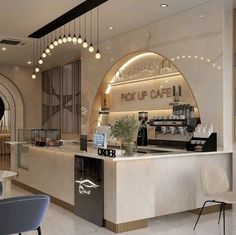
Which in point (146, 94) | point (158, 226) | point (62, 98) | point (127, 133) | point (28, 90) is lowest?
point (158, 226)

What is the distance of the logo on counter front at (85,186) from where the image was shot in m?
4.87

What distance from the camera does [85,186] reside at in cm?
500

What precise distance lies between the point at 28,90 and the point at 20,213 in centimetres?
1032

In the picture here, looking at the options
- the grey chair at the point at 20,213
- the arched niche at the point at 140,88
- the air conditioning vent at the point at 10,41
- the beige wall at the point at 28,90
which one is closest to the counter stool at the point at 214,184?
the arched niche at the point at 140,88

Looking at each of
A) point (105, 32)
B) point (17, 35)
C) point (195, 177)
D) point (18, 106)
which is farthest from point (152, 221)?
point (18, 106)

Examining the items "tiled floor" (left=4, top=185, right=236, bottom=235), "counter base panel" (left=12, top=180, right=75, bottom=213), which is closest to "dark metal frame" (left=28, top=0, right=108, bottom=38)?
"counter base panel" (left=12, top=180, right=75, bottom=213)

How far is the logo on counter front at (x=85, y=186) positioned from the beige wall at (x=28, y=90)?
26.5ft

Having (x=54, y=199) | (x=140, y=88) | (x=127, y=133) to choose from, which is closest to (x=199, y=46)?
(x=140, y=88)

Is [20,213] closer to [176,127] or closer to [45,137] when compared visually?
[176,127]

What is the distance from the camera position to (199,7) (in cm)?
588

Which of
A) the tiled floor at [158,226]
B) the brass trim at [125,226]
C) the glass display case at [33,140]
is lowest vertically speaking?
the tiled floor at [158,226]

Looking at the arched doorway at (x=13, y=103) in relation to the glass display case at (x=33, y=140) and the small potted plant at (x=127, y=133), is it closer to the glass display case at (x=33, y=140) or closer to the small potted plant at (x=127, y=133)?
the glass display case at (x=33, y=140)

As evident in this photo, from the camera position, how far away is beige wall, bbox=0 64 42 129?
486 inches

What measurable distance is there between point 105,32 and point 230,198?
4777 mm
